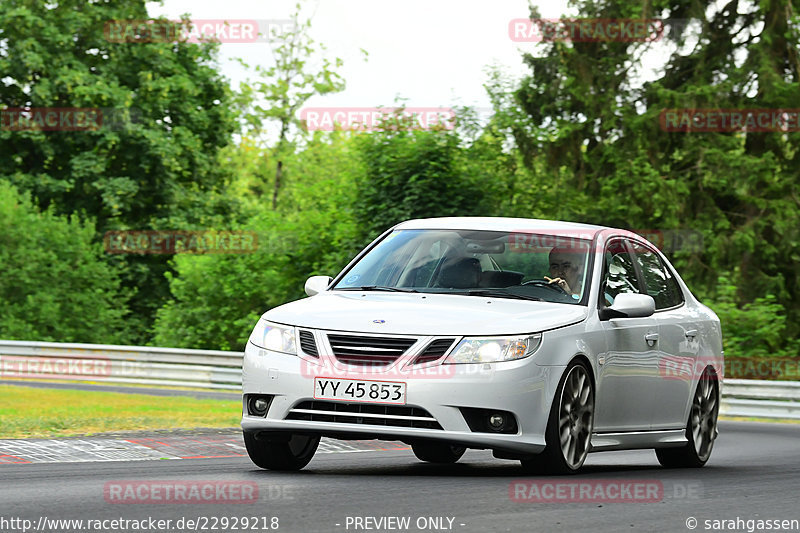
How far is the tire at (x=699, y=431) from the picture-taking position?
11508 mm

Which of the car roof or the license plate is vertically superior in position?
the car roof

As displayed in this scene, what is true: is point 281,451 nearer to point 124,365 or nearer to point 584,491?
point 584,491

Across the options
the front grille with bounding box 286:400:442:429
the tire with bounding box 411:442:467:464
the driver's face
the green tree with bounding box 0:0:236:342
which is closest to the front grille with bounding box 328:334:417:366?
the front grille with bounding box 286:400:442:429

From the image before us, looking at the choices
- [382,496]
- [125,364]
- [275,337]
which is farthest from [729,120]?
[382,496]

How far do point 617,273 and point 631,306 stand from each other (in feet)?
3.14

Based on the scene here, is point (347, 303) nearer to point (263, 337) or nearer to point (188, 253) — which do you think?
point (263, 337)

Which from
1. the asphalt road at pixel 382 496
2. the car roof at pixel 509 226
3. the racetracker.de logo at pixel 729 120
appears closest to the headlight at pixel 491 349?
the asphalt road at pixel 382 496

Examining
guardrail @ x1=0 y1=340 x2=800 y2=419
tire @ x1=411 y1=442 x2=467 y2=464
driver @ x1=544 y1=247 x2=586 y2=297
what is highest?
driver @ x1=544 y1=247 x2=586 y2=297

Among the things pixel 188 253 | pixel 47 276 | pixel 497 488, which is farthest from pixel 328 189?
pixel 497 488

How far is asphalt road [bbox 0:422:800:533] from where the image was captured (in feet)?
22.7

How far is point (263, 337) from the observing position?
922 centimetres

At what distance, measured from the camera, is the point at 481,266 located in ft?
32.9

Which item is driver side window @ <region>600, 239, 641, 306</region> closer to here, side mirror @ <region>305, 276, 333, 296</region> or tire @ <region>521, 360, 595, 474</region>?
tire @ <region>521, 360, 595, 474</region>

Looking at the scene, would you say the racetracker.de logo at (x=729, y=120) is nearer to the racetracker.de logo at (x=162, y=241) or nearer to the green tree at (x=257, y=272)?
the green tree at (x=257, y=272)
